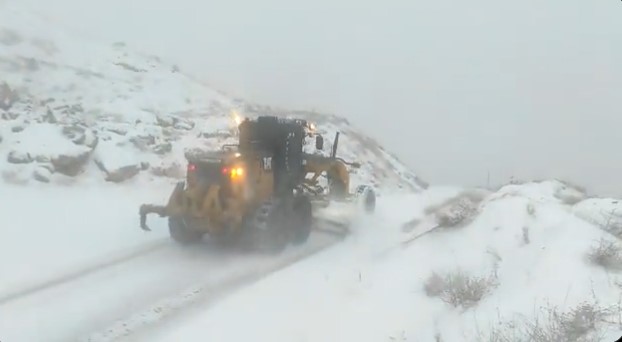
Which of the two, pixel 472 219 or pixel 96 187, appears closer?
pixel 472 219

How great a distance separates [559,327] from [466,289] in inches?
70.9

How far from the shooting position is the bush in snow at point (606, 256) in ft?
22.8

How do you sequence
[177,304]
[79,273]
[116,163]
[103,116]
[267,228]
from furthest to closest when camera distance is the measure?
[103,116], [116,163], [267,228], [79,273], [177,304]

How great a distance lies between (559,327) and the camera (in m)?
5.77

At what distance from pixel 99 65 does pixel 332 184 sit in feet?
47.7

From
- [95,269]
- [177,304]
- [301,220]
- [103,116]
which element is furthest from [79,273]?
[103,116]

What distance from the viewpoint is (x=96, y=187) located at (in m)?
16.0

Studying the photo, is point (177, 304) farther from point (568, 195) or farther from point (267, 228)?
point (568, 195)

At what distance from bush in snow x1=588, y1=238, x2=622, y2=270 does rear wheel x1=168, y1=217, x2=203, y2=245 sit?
23.1 feet

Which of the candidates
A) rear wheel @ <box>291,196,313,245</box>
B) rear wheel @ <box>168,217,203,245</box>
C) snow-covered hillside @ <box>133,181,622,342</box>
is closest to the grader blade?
rear wheel @ <box>168,217,203,245</box>

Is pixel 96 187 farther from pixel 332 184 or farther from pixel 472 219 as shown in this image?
pixel 472 219

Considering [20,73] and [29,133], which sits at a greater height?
[20,73]

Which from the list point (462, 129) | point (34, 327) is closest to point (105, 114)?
point (34, 327)

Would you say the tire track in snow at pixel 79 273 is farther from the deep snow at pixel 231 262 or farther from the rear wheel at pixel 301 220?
the rear wheel at pixel 301 220
